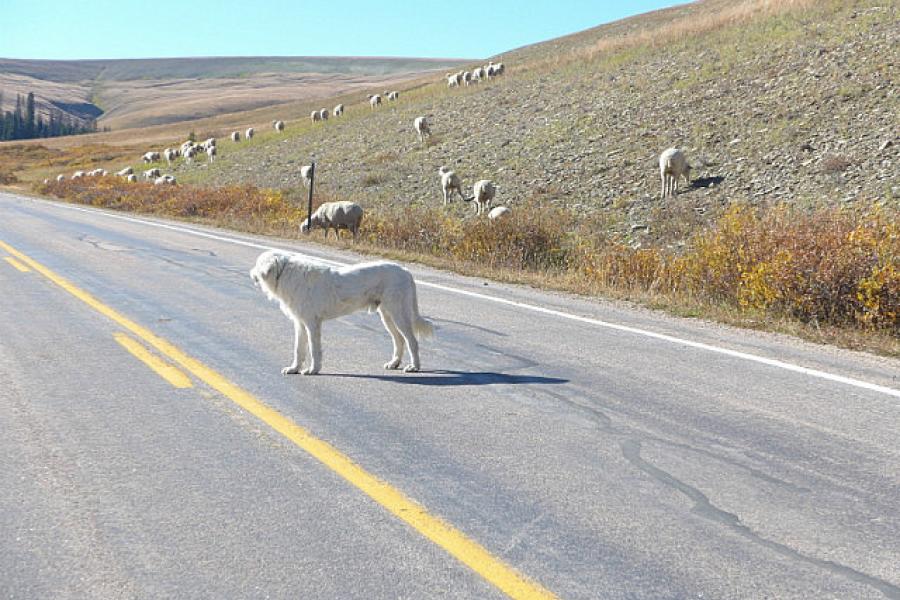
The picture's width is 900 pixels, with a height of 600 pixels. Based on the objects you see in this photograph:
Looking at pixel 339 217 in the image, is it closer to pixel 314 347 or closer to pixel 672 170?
pixel 672 170

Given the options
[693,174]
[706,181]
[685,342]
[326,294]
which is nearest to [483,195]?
[693,174]

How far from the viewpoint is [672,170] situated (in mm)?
21719

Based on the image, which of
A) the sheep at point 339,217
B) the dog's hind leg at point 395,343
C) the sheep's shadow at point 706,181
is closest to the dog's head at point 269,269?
the dog's hind leg at point 395,343

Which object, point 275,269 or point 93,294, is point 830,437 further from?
point 93,294

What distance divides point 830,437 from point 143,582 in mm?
3990

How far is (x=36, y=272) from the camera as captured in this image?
13.2m

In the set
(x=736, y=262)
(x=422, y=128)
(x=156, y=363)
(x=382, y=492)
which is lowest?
(x=156, y=363)

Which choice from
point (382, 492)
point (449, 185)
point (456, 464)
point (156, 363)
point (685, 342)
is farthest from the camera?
point (449, 185)

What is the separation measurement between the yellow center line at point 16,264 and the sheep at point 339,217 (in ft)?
24.5

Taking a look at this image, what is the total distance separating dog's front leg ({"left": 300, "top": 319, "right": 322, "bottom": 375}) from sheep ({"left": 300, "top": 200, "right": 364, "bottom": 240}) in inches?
541

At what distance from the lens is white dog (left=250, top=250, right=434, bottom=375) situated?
7.24 meters

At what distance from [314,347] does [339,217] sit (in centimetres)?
1419

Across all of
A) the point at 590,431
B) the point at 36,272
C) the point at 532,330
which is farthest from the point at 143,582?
the point at 36,272

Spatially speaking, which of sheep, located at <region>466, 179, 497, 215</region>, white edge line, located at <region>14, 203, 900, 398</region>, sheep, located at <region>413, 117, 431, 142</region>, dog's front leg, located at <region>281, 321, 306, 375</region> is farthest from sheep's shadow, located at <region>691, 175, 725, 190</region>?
sheep, located at <region>413, 117, 431, 142</region>
